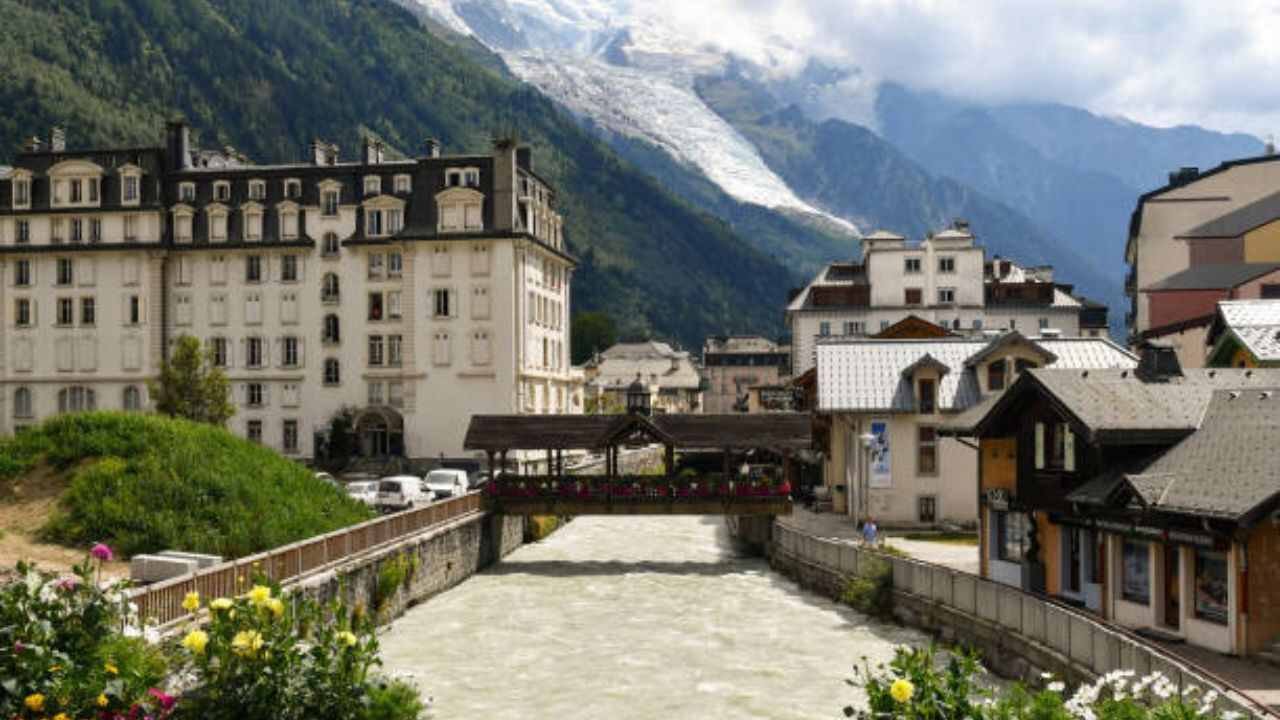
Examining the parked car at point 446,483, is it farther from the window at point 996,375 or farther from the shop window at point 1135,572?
the shop window at point 1135,572

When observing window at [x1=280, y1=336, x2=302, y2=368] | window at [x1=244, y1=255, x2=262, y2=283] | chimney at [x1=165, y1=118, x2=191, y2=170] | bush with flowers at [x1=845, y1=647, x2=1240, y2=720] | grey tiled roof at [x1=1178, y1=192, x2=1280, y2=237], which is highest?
chimney at [x1=165, y1=118, x2=191, y2=170]

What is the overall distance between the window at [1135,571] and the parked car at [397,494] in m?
33.5

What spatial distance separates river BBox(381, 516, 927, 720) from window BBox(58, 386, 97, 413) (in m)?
45.1

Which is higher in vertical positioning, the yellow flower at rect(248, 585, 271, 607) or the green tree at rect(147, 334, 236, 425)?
the green tree at rect(147, 334, 236, 425)

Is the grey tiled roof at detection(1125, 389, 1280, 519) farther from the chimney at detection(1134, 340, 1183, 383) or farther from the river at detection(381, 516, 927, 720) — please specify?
the river at detection(381, 516, 927, 720)

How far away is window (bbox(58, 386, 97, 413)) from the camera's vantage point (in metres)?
83.9

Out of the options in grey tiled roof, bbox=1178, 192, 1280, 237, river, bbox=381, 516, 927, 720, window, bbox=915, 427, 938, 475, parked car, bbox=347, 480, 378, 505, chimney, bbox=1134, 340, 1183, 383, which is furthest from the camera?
grey tiled roof, bbox=1178, 192, 1280, 237

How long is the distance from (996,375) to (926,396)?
307cm

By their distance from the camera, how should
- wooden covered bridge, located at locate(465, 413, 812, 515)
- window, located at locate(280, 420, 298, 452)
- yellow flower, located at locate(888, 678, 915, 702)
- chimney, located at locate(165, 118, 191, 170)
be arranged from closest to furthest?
yellow flower, located at locate(888, 678, 915, 702) < wooden covered bridge, located at locate(465, 413, 812, 515) < window, located at locate(280, 420, 298, 452) < chimney, located at locate(165, 118, 191, 170)

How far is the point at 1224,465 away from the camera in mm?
25750

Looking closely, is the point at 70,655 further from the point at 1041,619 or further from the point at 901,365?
the point at 901,365

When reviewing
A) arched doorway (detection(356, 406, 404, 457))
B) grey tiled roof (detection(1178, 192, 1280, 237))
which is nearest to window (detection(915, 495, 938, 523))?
grey tiled roof (detection(1178, 192, 1280, 237))

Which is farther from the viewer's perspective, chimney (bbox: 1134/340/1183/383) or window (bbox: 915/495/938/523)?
window (bbox: 915/495/938/523)

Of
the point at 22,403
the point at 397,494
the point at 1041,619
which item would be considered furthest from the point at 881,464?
the point at 22,403
